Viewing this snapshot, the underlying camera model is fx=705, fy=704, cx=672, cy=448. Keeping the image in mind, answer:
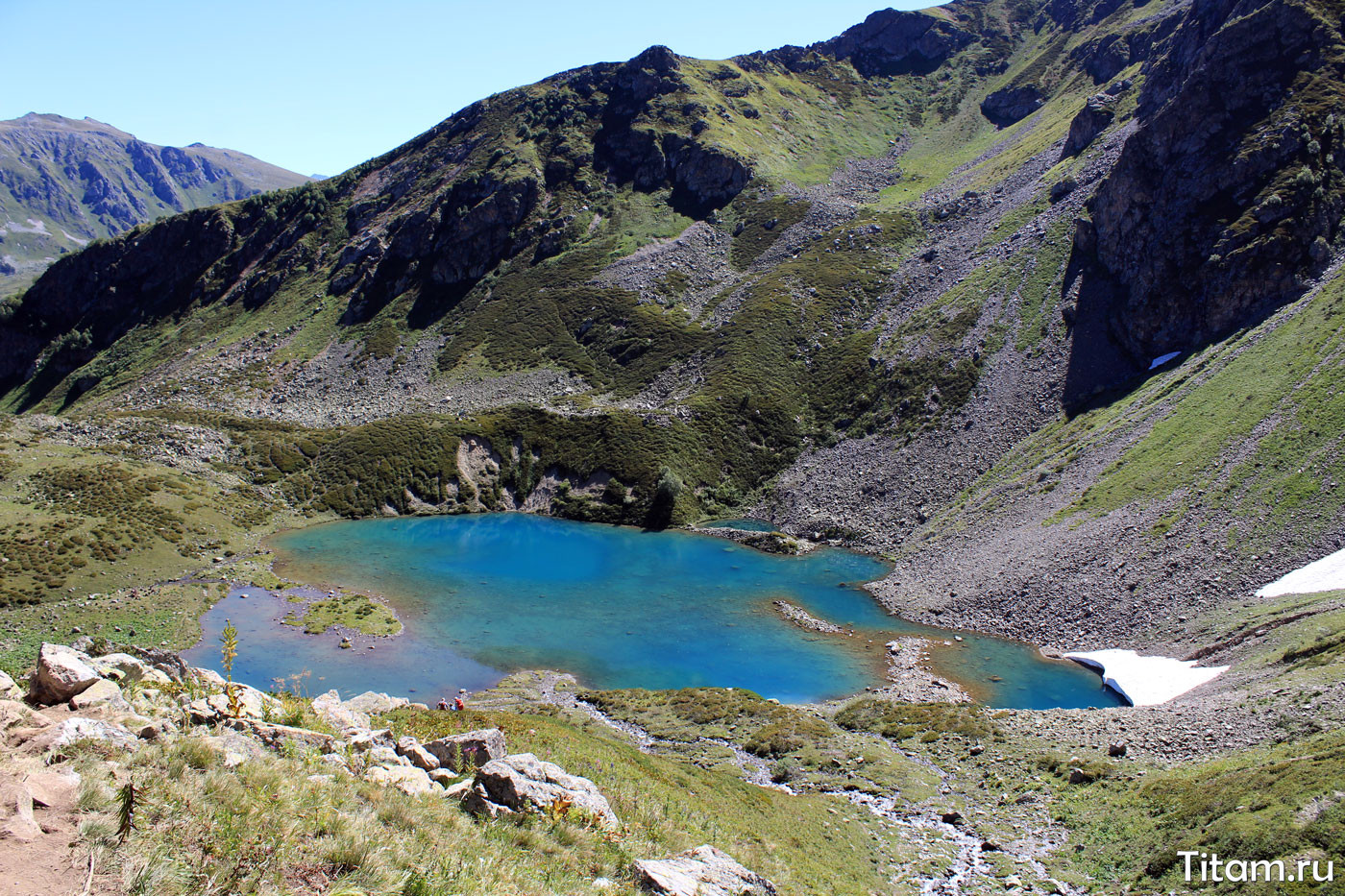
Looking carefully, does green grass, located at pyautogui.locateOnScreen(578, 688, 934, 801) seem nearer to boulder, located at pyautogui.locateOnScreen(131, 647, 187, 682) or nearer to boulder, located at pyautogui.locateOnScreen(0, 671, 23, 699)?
boulder, located at pyautogui.locateOnScreen(131, 647, 187, 682)

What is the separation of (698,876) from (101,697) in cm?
1100

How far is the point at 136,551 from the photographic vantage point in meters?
60.4

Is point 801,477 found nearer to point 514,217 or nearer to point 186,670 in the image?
point 186,670

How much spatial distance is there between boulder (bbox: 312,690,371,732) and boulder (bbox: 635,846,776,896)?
7914mm

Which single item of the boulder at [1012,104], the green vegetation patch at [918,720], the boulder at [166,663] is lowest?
the green vegetation patch at [918,720]

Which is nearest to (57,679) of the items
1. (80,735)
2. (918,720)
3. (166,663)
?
(80,735)

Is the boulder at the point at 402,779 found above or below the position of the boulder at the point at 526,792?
above

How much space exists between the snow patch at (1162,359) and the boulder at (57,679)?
89.2m

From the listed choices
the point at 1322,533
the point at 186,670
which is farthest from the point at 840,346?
the point at 186,670

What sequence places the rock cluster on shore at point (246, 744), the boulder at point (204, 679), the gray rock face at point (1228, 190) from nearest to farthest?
the rock cluster on shore at point (246, 744), the boulder at point (204, 679), the gray rock face at point (1228, 190)

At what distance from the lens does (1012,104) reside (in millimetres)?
177625

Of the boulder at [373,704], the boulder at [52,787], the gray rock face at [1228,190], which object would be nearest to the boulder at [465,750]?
the boulder at [373,704]

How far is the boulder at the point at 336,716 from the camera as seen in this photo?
1647 centimetres

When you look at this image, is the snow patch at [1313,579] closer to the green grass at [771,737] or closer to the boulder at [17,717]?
the green grass at [771,737]
